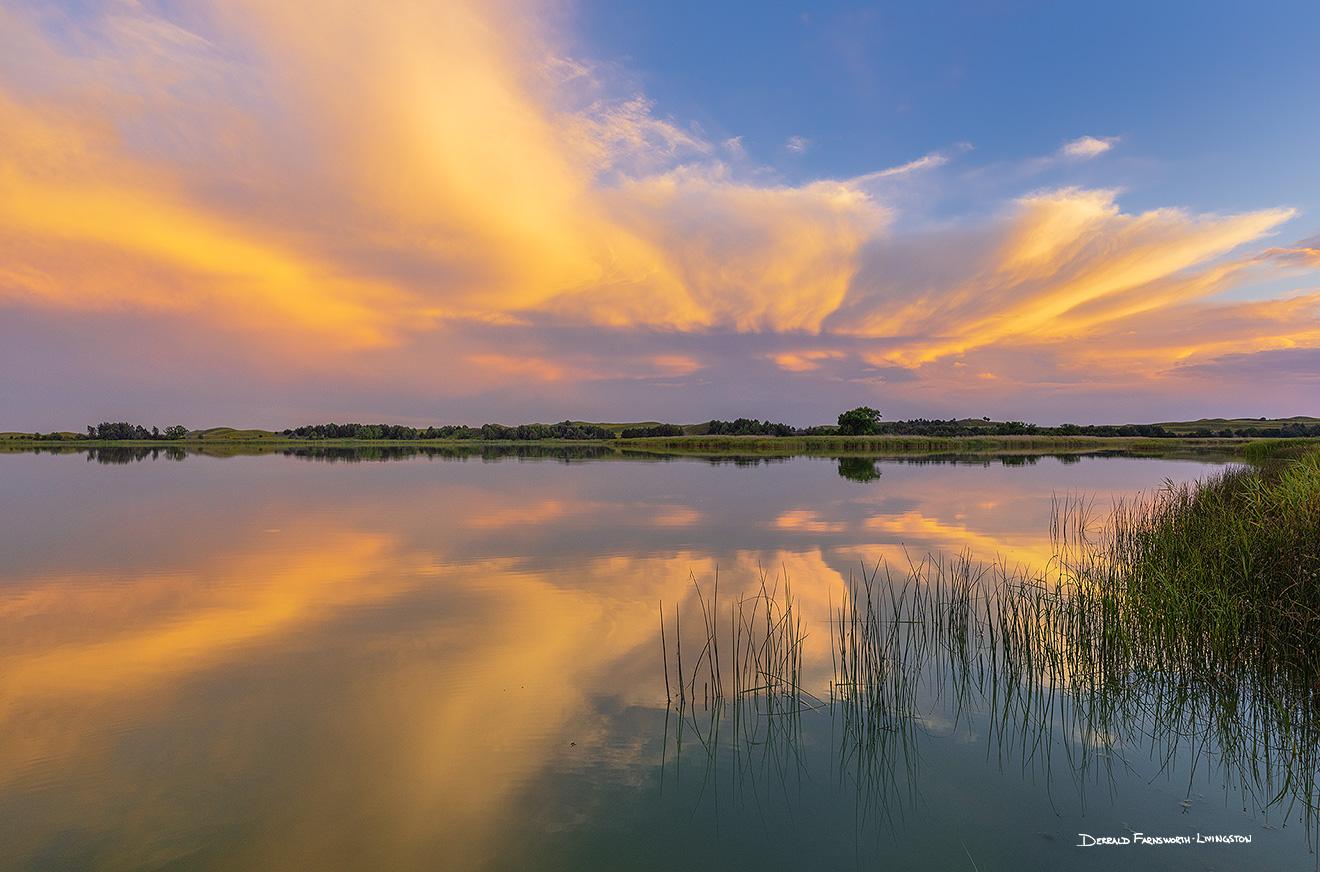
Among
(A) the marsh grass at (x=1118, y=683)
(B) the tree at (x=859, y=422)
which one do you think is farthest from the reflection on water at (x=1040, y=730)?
(B) the tree at (x=859, y=422)

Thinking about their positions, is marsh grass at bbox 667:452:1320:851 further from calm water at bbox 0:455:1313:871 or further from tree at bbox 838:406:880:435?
tree at bbox 838:406:880:435

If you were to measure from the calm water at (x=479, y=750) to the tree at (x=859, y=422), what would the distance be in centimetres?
9211

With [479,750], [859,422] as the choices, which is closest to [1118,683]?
[479,750]

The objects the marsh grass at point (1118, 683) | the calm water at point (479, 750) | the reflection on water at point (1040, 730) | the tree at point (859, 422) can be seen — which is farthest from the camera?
the tree at point (859, 422)

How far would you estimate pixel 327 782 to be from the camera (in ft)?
16.8

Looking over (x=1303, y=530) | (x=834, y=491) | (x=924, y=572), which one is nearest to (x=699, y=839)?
(x=1303, y=530)

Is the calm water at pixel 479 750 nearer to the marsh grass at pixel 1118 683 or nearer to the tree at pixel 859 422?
the marsh grass at pixel 1118 683

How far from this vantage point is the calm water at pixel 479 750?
4363 millimetres

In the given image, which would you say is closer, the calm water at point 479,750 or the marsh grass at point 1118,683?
the calm water at point 479,750

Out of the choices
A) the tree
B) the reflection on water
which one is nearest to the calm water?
the reflection on water

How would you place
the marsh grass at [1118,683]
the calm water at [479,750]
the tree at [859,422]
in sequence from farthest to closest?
the tree at [859,422] < the marsh grass at [1118,683] < the calm water at [479,750]

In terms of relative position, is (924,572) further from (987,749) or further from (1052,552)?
(987,749)

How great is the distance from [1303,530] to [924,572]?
557cm

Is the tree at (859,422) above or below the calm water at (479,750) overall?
above
